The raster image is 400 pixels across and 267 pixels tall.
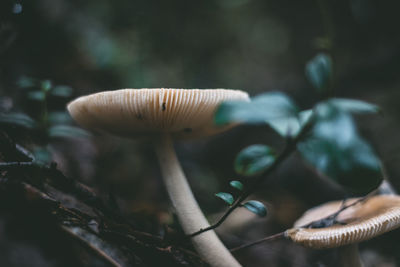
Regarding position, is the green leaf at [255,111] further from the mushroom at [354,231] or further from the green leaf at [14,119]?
the green leaf at [14,119]

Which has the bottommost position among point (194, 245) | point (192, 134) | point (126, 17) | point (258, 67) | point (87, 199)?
point (194, 245)

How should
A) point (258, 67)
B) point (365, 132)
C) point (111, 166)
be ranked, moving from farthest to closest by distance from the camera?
point (258, 67)
point (365, 132)
point (111, 166)

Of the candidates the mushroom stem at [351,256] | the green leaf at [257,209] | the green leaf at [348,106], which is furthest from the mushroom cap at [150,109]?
the mushroom stem at [351,256]

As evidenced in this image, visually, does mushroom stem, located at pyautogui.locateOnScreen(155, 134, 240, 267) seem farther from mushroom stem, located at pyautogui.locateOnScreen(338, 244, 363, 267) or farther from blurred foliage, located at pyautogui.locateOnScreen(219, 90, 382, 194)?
blurred foliage, located at pyautogui.locateOnScreen(219, 90, 382, 194)

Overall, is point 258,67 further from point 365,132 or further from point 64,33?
point 64,33

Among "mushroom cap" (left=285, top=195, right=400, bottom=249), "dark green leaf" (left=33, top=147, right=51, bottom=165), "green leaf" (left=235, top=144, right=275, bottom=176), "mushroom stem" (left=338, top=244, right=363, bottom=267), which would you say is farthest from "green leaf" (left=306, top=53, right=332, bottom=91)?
"dark green leaf" (left=33, top=147, right=51, bottom=165)

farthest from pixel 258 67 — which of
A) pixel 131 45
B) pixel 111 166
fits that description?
pixel 111 166
